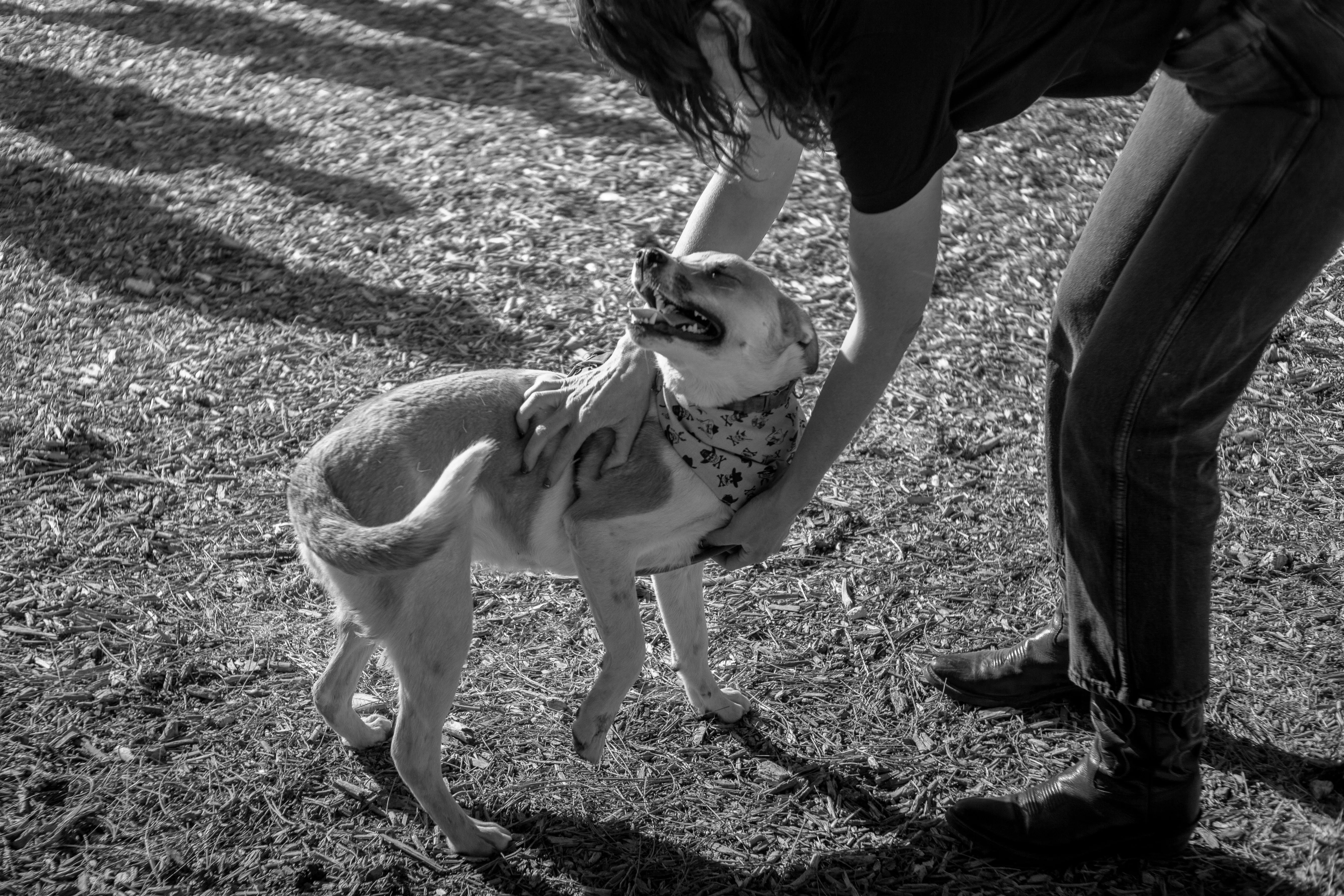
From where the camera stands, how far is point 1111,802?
2.38 meters

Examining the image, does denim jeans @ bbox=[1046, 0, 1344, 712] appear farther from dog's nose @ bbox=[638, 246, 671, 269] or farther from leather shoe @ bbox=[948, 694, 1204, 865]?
dog's nose @ bbox=[638, 246, 671, 269]

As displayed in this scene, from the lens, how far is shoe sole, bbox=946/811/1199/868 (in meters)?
2.39

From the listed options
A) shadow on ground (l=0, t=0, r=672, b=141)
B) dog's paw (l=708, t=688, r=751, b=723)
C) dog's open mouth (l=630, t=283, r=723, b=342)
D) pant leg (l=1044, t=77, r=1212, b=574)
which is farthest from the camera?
shadow on ground (l=0, t=0, r=672, b=141)

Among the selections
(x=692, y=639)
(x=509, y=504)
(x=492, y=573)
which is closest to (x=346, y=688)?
(x=509, y=504)

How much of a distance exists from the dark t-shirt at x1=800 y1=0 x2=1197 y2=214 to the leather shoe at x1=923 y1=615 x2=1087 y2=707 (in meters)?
1.58

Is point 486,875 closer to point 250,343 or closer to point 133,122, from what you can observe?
point 250,343

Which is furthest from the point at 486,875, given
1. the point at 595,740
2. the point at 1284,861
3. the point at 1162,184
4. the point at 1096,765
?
the point at 1162,184

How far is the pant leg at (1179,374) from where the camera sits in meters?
1.88

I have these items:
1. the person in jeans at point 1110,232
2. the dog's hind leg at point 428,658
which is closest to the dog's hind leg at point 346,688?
the dog's hind leg at point 428,658

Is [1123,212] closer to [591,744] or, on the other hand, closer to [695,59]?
[695,59]

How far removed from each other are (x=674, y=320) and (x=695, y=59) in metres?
0.89

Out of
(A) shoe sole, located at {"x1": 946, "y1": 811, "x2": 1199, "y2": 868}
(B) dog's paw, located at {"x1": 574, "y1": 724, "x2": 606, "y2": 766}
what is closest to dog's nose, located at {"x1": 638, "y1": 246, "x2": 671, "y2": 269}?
(B) dog's paw, located at {"x1": 574, "y1": 724, "x2": 606, "y2": 766}

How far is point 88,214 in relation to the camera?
5.36 metres

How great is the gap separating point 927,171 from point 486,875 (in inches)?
77.3
